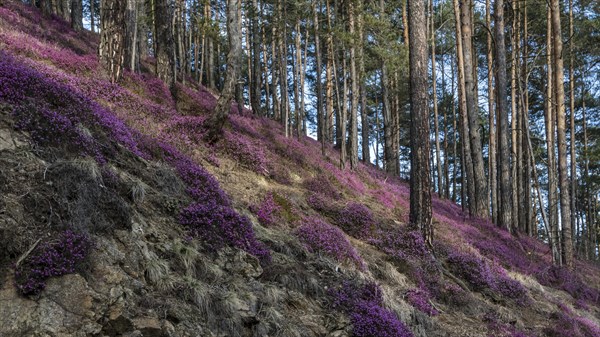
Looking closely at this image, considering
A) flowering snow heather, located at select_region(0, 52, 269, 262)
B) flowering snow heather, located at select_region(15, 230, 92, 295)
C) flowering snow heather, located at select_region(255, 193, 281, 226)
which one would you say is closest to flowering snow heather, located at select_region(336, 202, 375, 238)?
flowering snow heather, located at select_region(255, 193, 281, 226)

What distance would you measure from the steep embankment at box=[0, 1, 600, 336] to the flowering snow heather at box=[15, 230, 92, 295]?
0.04 feet

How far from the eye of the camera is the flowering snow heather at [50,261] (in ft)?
11.9

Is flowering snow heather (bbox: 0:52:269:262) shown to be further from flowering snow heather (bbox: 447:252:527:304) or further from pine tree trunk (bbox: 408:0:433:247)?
flowering snow heather (bbox: 447:252:527:304)

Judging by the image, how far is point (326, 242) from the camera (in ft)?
26.9

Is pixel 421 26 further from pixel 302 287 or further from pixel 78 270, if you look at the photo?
pixel 78 270

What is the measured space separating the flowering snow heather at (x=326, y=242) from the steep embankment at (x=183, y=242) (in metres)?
0.03

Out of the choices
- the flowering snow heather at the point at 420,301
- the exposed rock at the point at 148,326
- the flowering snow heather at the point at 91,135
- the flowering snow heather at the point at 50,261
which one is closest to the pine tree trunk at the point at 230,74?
the flowering snow heather at the point at 91,135

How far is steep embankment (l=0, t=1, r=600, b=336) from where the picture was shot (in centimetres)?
398

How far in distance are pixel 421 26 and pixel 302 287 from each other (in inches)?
270

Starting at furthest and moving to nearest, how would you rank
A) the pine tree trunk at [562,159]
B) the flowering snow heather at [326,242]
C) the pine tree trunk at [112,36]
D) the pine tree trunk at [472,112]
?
the pine tree trunk at [472,112] < the pine tree trunk at [562,159] < the pine tree trunk at [112,36] < the flowering snow heather at [326,242]

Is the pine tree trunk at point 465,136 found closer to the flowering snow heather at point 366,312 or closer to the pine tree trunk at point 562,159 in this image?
the pine tree trunk at point 562,159

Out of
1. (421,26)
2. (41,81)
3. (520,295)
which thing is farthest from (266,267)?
(520,295)

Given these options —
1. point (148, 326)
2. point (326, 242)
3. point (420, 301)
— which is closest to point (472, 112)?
point (420, 301)

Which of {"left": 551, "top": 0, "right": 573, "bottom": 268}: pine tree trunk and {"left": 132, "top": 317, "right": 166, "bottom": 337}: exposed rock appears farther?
{"left": 551, "top": 0, "right": 573, "bottom": 268}: pine tree trunk
